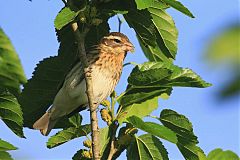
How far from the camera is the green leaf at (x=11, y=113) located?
132 inches

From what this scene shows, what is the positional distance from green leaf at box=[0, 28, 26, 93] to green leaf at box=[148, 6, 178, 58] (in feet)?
3.25

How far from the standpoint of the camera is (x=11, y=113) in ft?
11.1

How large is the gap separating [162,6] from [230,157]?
1.02 meters

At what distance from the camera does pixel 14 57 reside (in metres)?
3.48

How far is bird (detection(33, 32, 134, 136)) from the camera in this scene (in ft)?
18.9

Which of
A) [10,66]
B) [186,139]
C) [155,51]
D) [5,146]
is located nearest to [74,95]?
[155,51]

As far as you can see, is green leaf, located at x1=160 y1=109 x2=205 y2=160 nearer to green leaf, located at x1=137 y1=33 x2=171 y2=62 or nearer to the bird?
green leaf, located at x1=137 y1=33 x2=171 y2=62

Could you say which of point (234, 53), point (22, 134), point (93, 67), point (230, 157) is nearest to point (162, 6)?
point (230, 157)

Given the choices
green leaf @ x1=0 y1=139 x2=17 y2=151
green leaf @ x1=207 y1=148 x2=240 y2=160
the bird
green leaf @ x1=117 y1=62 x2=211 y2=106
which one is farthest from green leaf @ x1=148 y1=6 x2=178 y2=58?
the bird

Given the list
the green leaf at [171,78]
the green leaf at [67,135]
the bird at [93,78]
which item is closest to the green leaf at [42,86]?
the green leaf at [67,135]

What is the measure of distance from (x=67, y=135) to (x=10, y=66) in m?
0.65

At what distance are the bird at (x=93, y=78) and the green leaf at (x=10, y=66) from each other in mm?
2115

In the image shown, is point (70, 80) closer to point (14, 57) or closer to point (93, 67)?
point (93, 67)

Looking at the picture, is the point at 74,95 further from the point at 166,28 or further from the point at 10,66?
the point at 10,66
